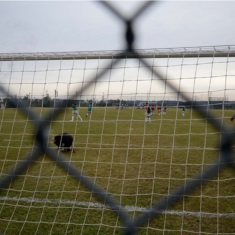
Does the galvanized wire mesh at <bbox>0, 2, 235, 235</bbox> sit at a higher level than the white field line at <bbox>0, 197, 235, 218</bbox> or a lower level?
higher

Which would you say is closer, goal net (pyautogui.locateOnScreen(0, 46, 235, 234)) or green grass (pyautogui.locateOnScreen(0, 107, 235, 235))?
goal net (pyautogui.locateOnScreen(0, 46, 235, 234))

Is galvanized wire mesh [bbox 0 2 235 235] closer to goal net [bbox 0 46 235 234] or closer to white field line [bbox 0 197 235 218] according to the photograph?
goal net [bbox 0 46 235 234]

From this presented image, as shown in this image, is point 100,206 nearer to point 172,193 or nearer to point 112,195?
point 112,195

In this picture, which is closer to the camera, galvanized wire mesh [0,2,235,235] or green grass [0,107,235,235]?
galvanized wire mesh [0,2,235,235]

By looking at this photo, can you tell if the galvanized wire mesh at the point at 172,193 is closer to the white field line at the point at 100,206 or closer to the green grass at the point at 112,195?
the green grass at the point at 112,195

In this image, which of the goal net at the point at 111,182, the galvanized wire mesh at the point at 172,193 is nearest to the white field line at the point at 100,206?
the goal net at the point at 111,182

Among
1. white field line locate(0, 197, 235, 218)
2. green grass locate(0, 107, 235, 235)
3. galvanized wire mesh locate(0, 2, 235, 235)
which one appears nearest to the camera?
galvanized wire mesh locate(0, 2, 235, 235)

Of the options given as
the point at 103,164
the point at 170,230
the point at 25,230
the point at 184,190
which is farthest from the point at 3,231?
the point at 103,164

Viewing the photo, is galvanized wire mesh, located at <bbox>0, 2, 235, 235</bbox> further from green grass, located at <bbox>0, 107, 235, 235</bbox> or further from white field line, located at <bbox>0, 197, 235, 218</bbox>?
white field line, located at <bbox>0, 197, 235, 218</bbox>

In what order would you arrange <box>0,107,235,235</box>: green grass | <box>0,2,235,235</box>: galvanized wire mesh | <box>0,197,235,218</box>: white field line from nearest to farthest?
<box>0,2,235,235</box>: galvanized wire mesh
<box>0,107,235,235</box>: green grass
<box>0,197,235,218</box>: white field line

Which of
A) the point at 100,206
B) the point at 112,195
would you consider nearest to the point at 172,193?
the point at 100,206

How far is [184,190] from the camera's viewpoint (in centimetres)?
120

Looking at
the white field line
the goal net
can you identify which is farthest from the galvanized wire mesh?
the white field line

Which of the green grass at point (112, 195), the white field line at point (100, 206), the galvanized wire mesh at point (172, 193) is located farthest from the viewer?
the white field line at point (100, 206)
